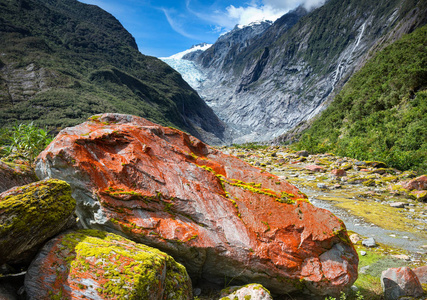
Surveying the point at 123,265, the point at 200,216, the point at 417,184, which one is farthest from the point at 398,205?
the point at 123,265

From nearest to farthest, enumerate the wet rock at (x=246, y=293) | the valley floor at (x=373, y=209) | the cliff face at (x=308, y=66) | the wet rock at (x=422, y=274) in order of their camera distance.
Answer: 1. the wet rock at (x=246, y=293)
2. the wet rock at (x=422, y=274)
3. the valley floor at (x=373, y=209)
4. the cliff face at (x=308, y=66)

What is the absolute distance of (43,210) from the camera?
164 inches

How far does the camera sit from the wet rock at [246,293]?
4568mm

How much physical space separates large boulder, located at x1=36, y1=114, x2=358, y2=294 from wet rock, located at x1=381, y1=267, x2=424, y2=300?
773mm

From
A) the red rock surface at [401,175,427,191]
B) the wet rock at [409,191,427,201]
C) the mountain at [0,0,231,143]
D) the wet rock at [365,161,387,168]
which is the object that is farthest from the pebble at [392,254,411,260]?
the mountain at [0,0,231,143]

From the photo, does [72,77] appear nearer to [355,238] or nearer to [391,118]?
[391,118]

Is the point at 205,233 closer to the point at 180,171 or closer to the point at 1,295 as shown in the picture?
the point at 180,171

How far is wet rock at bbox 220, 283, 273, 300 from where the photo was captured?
4568 millimetres

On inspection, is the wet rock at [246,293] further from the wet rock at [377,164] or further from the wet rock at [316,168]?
the wet rock at [377,164]

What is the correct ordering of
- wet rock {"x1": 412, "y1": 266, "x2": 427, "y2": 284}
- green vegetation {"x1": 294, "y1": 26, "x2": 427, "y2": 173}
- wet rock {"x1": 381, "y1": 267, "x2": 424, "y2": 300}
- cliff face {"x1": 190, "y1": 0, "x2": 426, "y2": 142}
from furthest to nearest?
cliff face {"x1": 190, "y1": 0, "x2": 426, "y2": 142} < green vegetation {"x1": 294, "y1": 26, "x2": 427, "y2": 173} < wet rock {"x1": 412, "y1": 266, "x2": 427, "y2": 284} < wet rock {"x1": 381, "y1": 267, "x2": 424, "y2": 300}

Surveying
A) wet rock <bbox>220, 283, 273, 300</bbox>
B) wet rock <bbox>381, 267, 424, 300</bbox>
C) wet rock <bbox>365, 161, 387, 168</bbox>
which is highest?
wet rock <bbox>365, 161, 387, 168</bbox>

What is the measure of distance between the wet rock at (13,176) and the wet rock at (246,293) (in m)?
6.46

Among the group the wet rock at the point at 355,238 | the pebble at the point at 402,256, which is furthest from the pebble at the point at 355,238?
the pebble at the point at 402,256

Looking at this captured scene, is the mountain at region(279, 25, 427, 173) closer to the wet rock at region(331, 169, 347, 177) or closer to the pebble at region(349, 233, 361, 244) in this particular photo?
the wet rock at region(331, 169, 347, 177)
